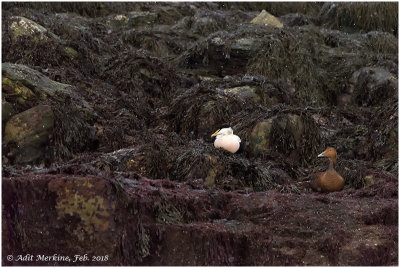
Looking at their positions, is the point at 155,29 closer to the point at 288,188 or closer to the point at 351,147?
the point at 351,147

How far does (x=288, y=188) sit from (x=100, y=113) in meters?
3.20

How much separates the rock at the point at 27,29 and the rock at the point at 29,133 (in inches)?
133

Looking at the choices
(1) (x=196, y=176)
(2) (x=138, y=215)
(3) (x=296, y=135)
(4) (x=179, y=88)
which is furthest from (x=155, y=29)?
(2) (x=138, y=215)

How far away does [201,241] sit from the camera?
14.0 ft

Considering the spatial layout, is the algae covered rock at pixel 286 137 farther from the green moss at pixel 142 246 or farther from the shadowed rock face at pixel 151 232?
the green moss at pixel 142 246

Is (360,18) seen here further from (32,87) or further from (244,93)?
(32,87)

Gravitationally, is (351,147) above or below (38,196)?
below

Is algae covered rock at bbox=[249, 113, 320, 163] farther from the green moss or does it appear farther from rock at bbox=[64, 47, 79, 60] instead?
rock at bbox=[64, 47, 79, 60]

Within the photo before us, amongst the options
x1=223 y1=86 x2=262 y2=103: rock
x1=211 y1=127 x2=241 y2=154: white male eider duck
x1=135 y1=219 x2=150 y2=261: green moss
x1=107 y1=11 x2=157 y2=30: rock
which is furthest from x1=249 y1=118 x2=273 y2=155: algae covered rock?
x1=107 y1=11 x2=157 y2=30: rock

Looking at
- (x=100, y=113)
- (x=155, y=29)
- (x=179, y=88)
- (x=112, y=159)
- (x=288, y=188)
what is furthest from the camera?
(x=155, y=29)

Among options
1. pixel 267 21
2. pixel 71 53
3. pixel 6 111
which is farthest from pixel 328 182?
pixel 267 21

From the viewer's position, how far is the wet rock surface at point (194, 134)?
418 centimetres

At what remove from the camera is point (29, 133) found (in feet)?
21.5

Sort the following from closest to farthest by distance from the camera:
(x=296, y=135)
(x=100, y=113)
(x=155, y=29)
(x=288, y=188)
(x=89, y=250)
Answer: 1. (x=89, y=250)
2. (x=288, y=188)
3. (x=296, y=135)
4. (x=100, y=113)
5. (x=155, y=29)
